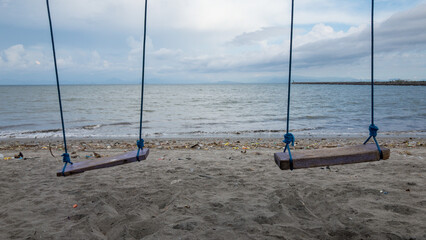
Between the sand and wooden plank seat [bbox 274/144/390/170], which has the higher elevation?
wooden plank seat [bbox 274/144/390/170]

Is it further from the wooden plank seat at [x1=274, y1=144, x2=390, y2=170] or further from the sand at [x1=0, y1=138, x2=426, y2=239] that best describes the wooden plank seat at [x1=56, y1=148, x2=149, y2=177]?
the wooden plank seat at [x1=274, y1=144, x2=390, y2=170]

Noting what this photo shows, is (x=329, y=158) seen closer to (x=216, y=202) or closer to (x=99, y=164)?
(x=216, y=202)

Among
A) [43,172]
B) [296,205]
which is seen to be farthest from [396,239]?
[43,172]

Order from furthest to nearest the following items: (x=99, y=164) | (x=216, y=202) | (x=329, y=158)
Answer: (x=216, y=202)
(x=99, y=164)
(x=329, y=158)

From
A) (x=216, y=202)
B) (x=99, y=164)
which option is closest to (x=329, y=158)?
(x=216, y=202)

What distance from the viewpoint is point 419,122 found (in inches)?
492

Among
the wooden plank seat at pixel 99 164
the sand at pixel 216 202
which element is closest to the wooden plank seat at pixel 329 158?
the sand at pixel 216 202

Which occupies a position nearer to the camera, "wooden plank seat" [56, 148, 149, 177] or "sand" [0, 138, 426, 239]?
"sand" [0, 138, 426, 239]

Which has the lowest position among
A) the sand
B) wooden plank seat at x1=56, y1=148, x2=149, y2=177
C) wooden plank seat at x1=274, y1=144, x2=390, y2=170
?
the sand

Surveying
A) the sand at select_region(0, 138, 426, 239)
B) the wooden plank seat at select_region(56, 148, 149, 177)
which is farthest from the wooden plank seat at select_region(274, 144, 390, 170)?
the wooden plank seat at select_region(56, 148, 149, 177)

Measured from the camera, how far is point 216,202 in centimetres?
326

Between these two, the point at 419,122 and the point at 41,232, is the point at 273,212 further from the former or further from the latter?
the point at 419,122

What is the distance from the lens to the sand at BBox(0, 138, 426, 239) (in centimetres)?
261

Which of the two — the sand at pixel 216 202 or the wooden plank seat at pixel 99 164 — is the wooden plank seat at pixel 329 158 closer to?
the sand at pixel 216 202
